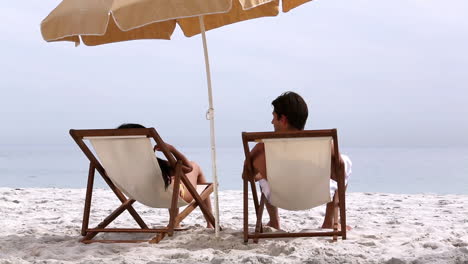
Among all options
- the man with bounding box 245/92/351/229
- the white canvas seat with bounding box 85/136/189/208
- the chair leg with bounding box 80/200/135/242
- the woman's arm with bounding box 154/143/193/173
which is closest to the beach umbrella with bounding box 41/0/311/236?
the woman's arm with bounding box 154/143/193/173

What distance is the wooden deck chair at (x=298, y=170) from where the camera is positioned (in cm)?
407

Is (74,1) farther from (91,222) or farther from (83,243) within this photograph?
(91,222)

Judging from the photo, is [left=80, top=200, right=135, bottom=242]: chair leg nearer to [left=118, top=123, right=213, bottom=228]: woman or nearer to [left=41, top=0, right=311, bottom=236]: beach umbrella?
[left=118, top=123, right=213, bottom=228]: woman

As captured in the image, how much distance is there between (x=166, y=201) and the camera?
181 inches

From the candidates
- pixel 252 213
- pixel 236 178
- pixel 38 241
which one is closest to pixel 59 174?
pixel 236 178

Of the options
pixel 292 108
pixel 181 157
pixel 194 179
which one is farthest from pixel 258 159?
pixel 194 179

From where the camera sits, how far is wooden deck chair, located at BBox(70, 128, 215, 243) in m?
4.30

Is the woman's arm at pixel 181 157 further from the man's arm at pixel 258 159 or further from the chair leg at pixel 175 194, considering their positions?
the man's arm at pixel 258 159

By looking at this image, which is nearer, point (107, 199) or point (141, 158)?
point (141, 158)

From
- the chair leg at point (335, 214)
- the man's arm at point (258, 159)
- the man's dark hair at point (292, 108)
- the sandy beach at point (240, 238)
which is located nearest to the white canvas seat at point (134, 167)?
the sandy beach at point (240, 238)

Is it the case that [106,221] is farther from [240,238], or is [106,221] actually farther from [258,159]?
[258,159]

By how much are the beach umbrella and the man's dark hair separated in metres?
0.49

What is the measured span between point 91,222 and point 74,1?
2.31 meters

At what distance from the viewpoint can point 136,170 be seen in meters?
4.44
